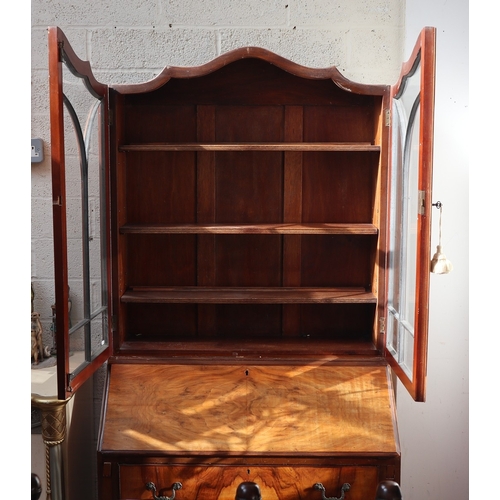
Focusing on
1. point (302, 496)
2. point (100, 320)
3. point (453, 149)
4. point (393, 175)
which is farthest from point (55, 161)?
point (453, 149)

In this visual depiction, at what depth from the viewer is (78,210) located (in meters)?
1.99

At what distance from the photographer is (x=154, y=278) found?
240 centimetres

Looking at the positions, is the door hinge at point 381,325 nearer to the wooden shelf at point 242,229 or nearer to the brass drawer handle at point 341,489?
the wooden shelf at point 242,229

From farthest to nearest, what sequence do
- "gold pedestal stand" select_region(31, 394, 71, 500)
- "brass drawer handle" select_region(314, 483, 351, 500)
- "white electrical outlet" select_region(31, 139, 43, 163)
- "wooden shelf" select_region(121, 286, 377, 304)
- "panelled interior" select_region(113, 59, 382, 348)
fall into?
1. "white electrical outlet" select_region(31, 139, 43, 163)
2. "panelled interior" select_region(113, 59, 382, 348)
3. "wooden shelf" select_region(121, 286, 377, 304)
4. "gold pedestal stand" select_region(31, 394, 71, 500)
5. "brass drawer handle" select_region(314, 483, 351, 500)

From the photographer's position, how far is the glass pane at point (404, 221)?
6.00 ft

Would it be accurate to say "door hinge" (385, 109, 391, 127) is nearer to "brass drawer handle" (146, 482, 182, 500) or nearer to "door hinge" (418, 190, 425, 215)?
"door hinge" (418, 190, 425, 215)

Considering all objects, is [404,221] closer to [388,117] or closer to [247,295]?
[388,117]

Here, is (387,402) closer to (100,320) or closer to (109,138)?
(100,320)

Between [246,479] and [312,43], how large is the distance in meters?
1.69

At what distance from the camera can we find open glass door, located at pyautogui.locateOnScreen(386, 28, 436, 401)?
1.61 meters

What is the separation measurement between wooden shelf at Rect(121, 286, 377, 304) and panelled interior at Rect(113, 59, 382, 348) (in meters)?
0.04

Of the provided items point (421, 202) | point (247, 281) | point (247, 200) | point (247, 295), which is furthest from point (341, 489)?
point (247, 200)

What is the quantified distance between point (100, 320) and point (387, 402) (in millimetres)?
1062

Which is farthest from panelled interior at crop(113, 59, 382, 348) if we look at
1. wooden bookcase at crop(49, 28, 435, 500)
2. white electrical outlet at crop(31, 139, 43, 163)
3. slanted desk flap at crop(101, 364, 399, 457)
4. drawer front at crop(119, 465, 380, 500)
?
drawer front at crop(119, 465, 380, 500)
